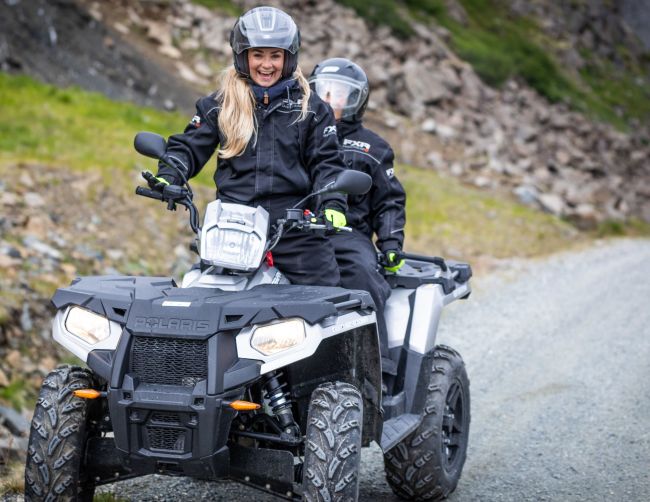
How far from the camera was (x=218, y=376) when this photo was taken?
4156 mm

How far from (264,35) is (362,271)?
4.85 feet

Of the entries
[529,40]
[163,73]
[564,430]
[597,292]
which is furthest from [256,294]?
[529,40]

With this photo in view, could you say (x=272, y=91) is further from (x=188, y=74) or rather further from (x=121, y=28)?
(x=121, y=28)

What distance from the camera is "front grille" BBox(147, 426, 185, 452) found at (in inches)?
165

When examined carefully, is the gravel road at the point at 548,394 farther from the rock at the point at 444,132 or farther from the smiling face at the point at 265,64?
the rock at the point at 444,132

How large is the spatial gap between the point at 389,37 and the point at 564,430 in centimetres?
2428

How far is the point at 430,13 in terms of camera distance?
→ 35938 mm

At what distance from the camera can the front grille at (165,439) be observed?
4.20m

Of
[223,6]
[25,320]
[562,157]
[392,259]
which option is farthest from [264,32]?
[562,157]

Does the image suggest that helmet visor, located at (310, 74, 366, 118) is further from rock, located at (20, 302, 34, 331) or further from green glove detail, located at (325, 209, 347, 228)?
rock, located at (20, 302, 34, 331)

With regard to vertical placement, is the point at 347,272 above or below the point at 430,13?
below

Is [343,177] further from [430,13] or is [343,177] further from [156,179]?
[430,13]

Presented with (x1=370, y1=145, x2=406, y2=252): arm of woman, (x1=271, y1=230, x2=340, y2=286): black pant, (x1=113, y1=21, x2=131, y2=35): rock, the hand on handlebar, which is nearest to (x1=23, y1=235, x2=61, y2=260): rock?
(x1=370, y1=145, x2=406, y2=252): arm of woman

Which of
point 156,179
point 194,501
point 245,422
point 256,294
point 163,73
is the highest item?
point 163,73
